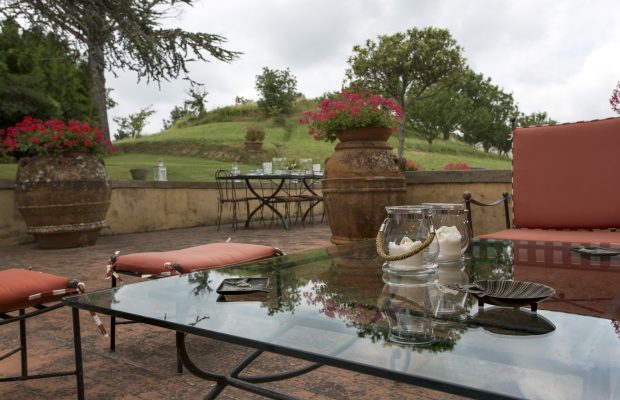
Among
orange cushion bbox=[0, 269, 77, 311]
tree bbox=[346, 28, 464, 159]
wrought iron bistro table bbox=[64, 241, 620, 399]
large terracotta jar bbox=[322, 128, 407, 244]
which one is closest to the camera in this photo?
wrought iron bistro table bbox=[64, 241, 620, 399]

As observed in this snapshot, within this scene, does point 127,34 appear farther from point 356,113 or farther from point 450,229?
point 450,229

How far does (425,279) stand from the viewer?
47.4 inches

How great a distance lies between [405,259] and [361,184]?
2.61 metres

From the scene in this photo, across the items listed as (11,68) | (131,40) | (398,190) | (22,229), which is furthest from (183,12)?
(11,68)

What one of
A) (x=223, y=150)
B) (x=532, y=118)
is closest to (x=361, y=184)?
(x=223, y=150)

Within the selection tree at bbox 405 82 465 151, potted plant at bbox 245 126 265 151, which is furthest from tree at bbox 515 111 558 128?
potted plant at bbox 245 126 265 151

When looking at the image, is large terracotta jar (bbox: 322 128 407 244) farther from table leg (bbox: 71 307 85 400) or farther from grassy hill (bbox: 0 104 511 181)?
grassy hill (bbox: 0 104 511 181)

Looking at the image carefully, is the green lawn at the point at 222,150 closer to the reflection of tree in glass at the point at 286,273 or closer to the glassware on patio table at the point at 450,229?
the reflection of tree in glass at the point at 286,273

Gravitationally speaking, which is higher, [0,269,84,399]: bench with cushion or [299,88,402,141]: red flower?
[299,88,402,141]: red flower

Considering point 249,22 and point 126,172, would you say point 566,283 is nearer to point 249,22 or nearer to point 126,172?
point 249,22

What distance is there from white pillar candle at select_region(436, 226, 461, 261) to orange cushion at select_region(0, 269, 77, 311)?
1218 millimetres

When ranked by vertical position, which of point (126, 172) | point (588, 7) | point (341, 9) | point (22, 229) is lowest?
point (22, 229)

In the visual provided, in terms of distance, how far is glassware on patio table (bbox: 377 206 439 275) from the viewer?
3.92 ft

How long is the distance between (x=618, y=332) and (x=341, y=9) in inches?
271
